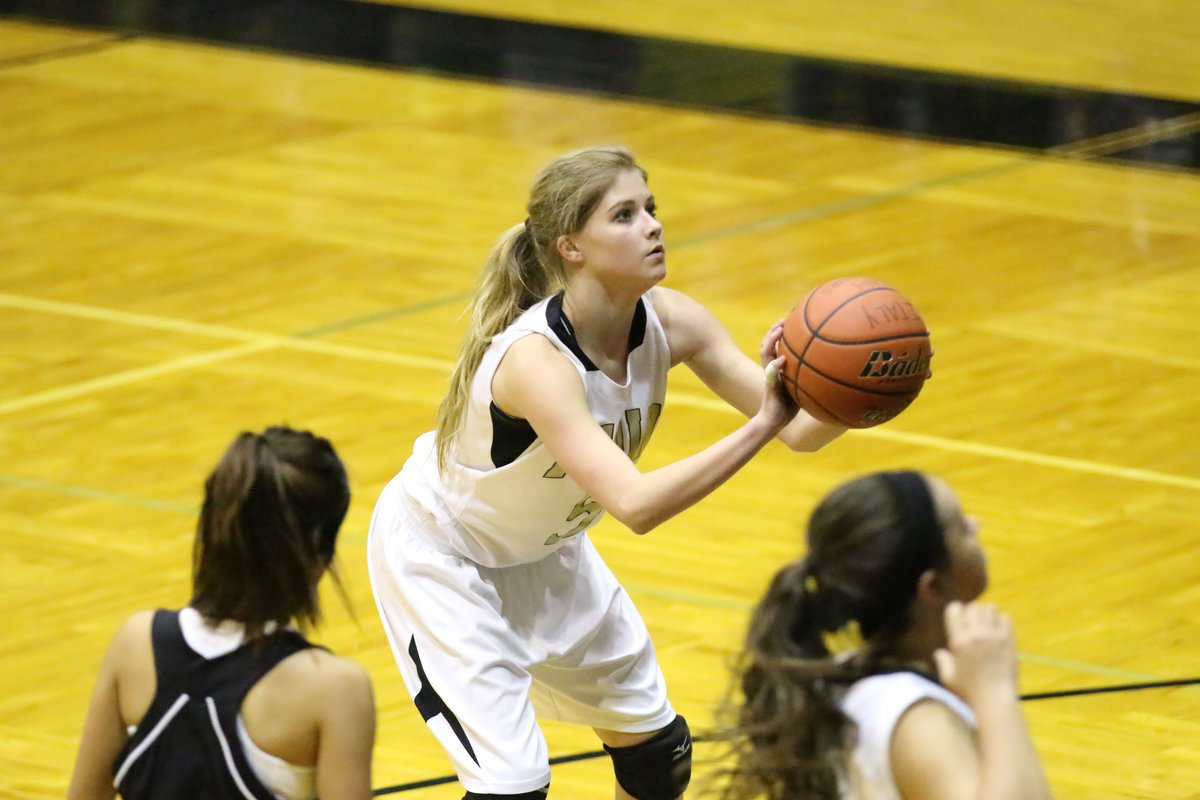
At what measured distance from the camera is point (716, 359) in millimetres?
3814

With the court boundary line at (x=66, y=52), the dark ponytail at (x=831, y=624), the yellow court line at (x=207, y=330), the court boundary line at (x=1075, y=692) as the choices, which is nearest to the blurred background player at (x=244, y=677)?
the dark ponytail at (x=831, y=624)

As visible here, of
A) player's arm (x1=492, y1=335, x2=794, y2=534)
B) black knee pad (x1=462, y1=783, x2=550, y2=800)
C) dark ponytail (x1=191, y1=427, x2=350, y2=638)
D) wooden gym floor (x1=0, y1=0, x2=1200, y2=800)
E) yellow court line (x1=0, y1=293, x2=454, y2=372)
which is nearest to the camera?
dark ponytail (x1=191, y1=427, x2=350, y2=638)

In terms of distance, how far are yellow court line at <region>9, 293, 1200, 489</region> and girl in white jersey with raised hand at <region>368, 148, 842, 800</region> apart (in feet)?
9.20

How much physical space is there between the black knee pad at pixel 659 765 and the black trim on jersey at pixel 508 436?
0.66m

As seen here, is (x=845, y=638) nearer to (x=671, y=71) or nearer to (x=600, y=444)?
(x=600, y=444)

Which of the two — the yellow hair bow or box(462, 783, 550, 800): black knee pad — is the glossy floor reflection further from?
the yellow hair bow

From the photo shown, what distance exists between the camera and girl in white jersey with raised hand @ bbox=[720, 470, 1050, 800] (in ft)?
7.79

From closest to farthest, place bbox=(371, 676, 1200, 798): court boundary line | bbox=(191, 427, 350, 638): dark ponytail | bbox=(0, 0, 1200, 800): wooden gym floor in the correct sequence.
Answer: bbox=(191, 427, 350, 638): dark ponytail, bbox=(371, 676, 1200, 798): court boundary line, bbox=(0, 0, 1200, 800): wooden gym floor

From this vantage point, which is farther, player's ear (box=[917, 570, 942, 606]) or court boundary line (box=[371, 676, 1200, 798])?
court boundary line (box=[371, 676, 1200, 798])

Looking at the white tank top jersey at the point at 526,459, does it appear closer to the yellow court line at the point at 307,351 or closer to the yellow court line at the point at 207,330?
the yellow court line at the point at 307,351

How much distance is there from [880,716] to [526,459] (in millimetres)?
1298

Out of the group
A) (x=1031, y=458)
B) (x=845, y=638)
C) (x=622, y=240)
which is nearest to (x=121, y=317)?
(x=1031, y=458)

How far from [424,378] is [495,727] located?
398cm

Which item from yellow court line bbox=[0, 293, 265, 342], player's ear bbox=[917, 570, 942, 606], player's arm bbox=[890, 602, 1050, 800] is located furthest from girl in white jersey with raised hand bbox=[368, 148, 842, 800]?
yellow court line bbox=[0, 293, 265, 342]
